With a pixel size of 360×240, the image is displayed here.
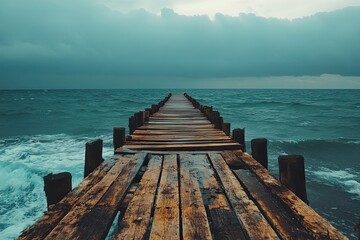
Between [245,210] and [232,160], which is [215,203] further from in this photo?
[232,160]

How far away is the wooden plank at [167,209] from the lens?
2449mm

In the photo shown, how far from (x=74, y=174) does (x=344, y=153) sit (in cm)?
1631

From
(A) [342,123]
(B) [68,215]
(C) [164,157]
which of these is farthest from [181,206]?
(A) [342,123]

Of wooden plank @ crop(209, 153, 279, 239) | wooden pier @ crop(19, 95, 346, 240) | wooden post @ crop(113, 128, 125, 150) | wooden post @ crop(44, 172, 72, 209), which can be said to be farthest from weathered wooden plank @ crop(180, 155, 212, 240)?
wooden post @ crop(113, 128, 125, 150)

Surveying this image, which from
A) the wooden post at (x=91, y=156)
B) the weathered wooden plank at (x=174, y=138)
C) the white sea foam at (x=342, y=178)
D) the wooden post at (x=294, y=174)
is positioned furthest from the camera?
the white sea foam at (x=342, y=178)

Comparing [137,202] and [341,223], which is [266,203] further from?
[341,223]

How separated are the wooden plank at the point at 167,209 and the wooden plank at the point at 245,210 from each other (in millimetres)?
622

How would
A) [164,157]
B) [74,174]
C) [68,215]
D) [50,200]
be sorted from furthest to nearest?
[74,174]
[164,157]
[50,200]
[68,215]

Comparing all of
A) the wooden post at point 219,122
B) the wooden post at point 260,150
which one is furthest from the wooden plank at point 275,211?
the wooden post at point 219,122

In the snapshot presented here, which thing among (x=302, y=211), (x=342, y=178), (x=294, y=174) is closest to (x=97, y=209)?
(x=302, y=211)

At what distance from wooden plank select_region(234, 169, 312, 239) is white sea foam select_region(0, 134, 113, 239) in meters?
7.35

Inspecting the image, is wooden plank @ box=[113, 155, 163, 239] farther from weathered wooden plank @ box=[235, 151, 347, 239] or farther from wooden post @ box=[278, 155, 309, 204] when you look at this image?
wooden post @ box=[278, 155, 309, 204]

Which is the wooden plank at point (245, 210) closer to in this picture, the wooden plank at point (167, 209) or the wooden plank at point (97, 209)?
the wooden plank at point (167, 209)

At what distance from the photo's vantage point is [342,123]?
33.6 meters
